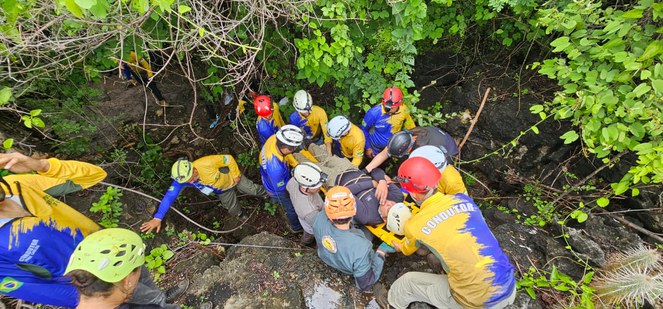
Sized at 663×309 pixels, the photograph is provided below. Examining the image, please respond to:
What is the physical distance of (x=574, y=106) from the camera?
3.23 m

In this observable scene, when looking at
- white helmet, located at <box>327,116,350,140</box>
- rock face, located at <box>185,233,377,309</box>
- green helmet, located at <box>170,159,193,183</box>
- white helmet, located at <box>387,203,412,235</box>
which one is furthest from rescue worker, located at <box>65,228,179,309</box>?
white helmet, located at <box>327,116,350,140</box>

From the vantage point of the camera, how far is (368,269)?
3.38 meters

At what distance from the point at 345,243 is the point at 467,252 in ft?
4.29

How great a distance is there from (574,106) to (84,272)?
505cm

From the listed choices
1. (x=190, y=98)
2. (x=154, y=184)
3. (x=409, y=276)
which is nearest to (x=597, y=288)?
(x=409, y=276)

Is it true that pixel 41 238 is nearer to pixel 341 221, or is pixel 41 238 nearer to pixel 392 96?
pixel 341 221

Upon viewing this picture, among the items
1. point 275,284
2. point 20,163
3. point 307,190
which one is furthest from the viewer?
point 307,190

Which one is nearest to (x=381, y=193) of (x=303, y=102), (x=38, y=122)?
(x=303, y=102)

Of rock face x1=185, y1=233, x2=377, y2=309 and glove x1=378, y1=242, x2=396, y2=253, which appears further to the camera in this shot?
glove x1=378, y1=242, x2=396, y2=253

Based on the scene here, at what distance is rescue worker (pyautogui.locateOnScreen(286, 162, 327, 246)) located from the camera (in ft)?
13.3

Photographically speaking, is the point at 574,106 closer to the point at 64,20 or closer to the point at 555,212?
the point at 555,212

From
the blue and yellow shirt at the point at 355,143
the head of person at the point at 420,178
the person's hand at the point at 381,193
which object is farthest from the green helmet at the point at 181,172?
the head of person at the point at 420,178

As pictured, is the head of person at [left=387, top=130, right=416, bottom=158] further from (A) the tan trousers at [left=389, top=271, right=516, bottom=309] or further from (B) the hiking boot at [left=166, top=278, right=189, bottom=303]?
(B) the hiking boot at [left=166, top=278, right=189, bottom=303]

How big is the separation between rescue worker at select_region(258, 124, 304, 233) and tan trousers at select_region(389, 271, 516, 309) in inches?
100.0
